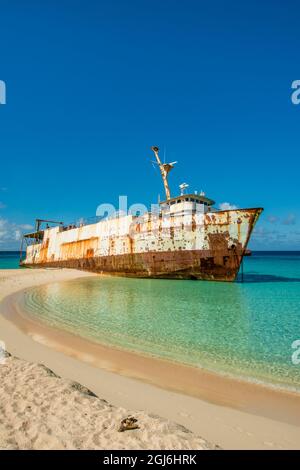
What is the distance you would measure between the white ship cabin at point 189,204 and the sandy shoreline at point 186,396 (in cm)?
1627

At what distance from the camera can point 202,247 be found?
20422 mm

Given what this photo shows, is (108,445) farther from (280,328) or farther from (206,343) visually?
(280,328)

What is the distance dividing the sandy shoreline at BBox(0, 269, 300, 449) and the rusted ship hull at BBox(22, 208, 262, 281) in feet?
47.7

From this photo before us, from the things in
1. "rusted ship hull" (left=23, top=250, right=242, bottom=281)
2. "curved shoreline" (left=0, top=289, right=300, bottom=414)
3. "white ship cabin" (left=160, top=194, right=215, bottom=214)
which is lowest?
"curved shoreline" (left=0, top=289, right=300, bottom=414)

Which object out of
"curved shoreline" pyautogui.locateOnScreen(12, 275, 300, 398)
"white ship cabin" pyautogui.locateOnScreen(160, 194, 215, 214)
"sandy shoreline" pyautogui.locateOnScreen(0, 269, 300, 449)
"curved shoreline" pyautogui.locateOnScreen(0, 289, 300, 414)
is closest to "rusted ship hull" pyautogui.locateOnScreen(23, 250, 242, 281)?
"white ship cabin" pyautogui.locateOnScreen(160, 194, 215, 214)

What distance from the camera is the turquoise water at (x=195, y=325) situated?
6035 mm

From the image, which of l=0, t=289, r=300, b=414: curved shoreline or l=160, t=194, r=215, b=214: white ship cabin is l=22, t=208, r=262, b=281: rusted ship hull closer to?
l=160, t=194, r=215, b=214: white ship cabin

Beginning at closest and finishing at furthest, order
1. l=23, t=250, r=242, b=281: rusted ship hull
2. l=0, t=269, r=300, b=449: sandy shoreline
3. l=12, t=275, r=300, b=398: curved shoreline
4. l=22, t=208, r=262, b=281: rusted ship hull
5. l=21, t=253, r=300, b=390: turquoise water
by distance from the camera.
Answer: l=0, t=269, r=300, b=449: sandy shoreline < l=12, t=275, r=300, b=398: curved shoreline < l=21, t=253, r=300, b=390: turquoise water < l=22, t=208, r=262, b=281: rusted ship hull < l=23, t=250, r=242, b=281: rusted ship hull

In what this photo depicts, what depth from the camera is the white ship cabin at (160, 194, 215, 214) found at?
72.2ft

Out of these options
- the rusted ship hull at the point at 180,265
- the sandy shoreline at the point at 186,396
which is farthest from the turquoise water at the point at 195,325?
the rusted ship hull at the point at 180,265

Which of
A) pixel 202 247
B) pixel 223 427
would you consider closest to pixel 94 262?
pixel 202 247

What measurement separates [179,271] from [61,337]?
578 inches

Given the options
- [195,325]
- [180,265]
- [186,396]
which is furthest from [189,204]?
[186,396]

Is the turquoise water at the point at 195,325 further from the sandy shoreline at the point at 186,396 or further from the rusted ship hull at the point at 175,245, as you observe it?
the rusted ship hull at the point at 175,245
